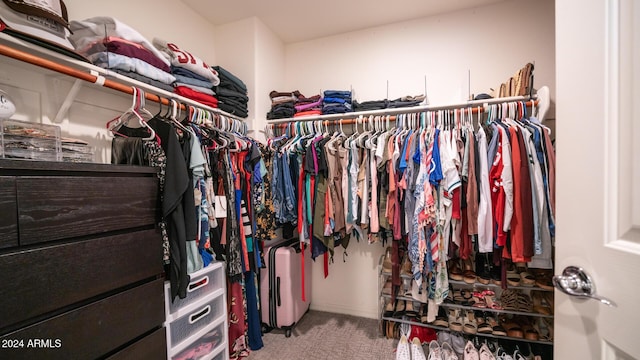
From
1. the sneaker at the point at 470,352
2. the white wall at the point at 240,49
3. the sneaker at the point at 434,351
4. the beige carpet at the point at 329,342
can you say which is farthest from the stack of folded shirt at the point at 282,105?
the sneaker at the point at 470,352

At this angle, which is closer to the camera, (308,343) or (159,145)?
(159,145)

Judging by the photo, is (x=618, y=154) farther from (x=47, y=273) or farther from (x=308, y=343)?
(x=308, y=343)

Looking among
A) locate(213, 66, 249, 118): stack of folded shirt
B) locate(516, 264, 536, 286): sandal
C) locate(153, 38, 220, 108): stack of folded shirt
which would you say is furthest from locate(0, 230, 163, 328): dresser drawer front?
locate(516, 264, 536, 286): sandal

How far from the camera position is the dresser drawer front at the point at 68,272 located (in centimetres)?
67

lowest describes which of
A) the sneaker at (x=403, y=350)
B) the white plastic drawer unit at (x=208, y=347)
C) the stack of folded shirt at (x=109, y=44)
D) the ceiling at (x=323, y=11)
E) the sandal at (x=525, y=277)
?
the sneaker at (x=403, y=350)

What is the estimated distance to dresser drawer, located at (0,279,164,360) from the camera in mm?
706

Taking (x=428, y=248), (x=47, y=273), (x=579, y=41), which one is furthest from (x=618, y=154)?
(x=47, y=273)

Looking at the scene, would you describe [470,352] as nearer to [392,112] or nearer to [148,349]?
[392,112]

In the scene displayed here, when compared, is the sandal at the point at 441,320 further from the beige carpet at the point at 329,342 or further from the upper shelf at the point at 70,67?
the upper shelf at the point at 70,67

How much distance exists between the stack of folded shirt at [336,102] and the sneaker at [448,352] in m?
1.95

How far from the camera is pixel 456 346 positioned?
1726mm

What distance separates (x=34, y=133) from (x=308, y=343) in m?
2.01

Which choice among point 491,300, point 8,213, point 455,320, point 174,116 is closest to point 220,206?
point 174,116

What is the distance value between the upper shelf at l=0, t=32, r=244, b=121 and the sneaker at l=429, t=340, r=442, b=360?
2.39 meters
